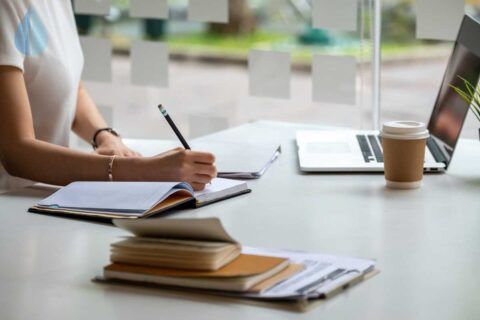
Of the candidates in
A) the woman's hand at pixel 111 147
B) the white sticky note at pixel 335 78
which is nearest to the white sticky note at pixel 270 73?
the white sticky note at pixel 335 78

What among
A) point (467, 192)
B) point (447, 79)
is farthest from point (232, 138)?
point (467, 192)

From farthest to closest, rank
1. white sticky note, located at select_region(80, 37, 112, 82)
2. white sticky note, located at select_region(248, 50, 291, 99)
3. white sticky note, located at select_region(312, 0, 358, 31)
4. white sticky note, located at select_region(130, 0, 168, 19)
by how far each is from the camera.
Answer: white sticky note, located at select_region(80, 37, 112, 82) < white sticky note, located at select_region(130, 0, 168, 19) < white sticky note, located at select_region(248, 50, 291, 99) < white sticky note, located at select_region(312, 0, 358, 31)

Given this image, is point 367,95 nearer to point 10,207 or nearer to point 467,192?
point 467,192

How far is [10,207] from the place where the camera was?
160 cm

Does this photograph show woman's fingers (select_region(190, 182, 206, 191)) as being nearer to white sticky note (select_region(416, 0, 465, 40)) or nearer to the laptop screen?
the laptop screen

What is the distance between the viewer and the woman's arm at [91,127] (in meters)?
2.08

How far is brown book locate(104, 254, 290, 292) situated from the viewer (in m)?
1.13

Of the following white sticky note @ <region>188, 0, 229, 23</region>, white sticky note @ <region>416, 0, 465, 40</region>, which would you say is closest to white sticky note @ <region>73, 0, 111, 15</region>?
white sticky note @ <region>188, 0, 229, 23</region>

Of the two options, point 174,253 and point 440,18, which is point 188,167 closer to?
point 174,253

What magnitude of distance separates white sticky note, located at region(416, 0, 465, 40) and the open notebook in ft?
3.68

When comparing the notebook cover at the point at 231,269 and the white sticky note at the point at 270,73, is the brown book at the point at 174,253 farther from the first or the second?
the white sticky note at the point at 270,73

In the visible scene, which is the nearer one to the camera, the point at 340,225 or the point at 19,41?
the point at 340,225

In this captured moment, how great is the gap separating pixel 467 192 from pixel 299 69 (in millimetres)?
8137

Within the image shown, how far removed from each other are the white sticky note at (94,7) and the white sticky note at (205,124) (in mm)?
478
